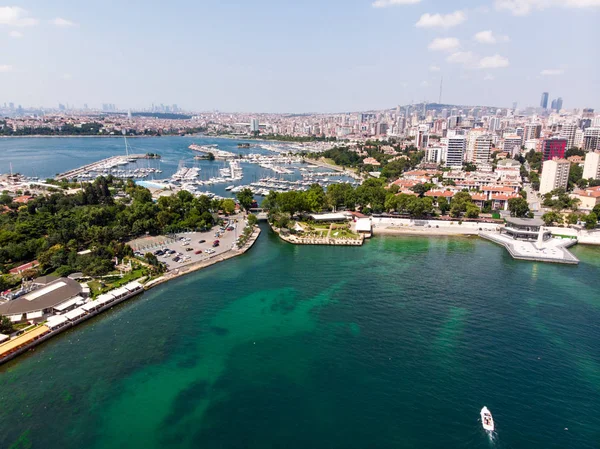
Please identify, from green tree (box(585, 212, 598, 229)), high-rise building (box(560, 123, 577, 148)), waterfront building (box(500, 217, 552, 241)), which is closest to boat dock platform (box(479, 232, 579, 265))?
waterfront building (box(500, 217, 552, 241))

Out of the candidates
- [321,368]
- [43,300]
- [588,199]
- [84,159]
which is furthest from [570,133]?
[84,159]

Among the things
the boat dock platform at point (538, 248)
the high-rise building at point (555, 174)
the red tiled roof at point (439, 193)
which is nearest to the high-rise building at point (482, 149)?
the high-rise building at point (555, 174)

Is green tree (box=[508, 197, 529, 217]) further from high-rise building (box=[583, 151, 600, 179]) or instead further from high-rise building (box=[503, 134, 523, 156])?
high-rise building (box=[503, 134, 523, 156])

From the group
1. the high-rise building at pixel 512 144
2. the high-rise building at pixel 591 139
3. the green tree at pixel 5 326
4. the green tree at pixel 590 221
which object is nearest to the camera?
the green tree at pixel 5 326

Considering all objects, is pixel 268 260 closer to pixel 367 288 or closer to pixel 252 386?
pixel 367 288

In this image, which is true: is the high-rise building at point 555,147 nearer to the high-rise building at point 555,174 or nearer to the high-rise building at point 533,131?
the high-rise building at point 555,174
